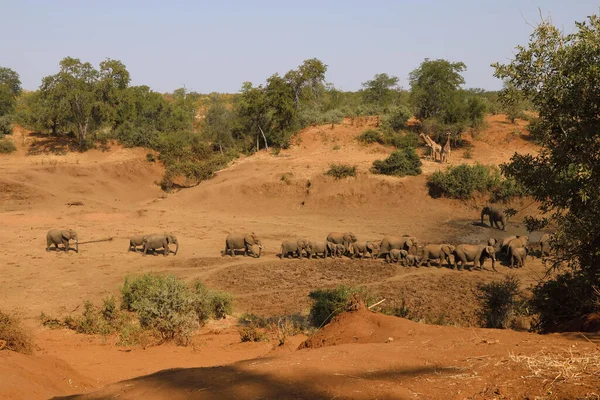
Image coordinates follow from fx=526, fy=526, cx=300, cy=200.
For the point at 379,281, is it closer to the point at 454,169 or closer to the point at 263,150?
the point at 454,169

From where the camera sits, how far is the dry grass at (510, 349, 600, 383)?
526 cm

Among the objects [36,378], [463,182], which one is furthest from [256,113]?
[36,378]

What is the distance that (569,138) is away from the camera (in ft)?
28.2

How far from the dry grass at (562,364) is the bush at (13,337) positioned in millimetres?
7480

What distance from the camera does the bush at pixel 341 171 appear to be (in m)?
29.8

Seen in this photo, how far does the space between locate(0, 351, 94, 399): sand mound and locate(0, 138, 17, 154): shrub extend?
32501 millimetres

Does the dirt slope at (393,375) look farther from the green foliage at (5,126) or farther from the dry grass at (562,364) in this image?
the green foliage at (5,126)

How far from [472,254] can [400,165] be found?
11910mm

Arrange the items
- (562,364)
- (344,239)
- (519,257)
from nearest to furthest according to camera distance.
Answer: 1. (562,364)
2. (519,257)
3. (344,239)

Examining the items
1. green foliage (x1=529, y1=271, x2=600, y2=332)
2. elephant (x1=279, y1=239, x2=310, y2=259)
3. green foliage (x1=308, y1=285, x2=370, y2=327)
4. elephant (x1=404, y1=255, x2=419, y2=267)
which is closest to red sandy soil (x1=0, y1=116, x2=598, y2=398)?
elephant (x1=404, y1=255, x2=419, y2=267)

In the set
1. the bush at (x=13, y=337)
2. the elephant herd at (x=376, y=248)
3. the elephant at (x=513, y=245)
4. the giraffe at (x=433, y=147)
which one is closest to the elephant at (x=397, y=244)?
the elephant herd at (x=376, y=248)

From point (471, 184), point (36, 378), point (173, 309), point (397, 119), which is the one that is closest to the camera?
point (36, 378)

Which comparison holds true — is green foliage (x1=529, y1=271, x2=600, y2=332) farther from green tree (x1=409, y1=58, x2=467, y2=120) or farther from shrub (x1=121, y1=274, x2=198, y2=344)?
green tree (x1=409, y1=58, x2=467, y2=120)

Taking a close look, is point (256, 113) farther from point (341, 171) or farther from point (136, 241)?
point (136, 241)
